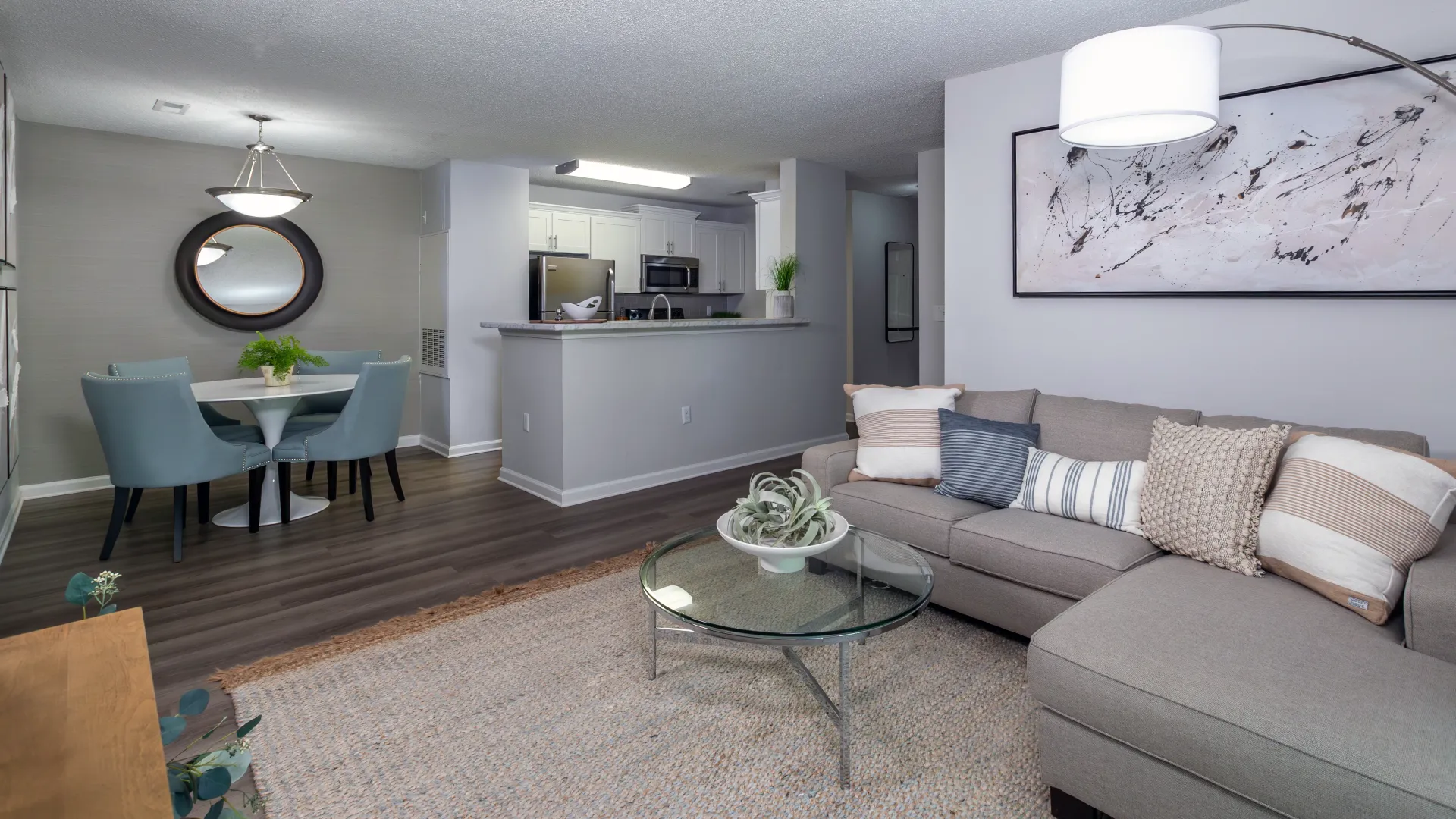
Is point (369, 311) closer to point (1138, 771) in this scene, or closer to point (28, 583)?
point (28, 583)

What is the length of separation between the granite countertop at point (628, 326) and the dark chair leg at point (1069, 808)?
11.1 feet

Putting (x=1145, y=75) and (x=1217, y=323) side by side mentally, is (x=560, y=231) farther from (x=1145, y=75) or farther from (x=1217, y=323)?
(x=1145, y=75)

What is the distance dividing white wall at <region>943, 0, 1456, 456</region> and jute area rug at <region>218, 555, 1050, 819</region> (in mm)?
1465

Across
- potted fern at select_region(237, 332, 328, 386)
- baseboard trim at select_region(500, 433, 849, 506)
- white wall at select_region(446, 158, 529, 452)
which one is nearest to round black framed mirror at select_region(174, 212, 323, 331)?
white wall at select_region(446, 158, 529, 452)

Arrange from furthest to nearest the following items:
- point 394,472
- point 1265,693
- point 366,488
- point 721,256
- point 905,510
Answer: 1. point 721,256
2. point 394,472
3. point 366,488
4. point 905,510
5. point 1265,693

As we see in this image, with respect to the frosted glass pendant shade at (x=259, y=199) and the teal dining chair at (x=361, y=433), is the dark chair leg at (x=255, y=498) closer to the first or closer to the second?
the teal dining chair at (x=361, y=433)

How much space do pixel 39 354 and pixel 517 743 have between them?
473 cm

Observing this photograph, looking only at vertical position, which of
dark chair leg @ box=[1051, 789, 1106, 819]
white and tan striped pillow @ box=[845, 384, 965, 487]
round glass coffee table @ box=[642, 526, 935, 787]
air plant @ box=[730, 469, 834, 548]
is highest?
white and tan striped pillow @ box=[845, 384, 965, 487]

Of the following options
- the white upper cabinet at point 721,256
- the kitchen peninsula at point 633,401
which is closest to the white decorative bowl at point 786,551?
the kitchen peninsula at point 633,401

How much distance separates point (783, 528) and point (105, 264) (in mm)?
5092

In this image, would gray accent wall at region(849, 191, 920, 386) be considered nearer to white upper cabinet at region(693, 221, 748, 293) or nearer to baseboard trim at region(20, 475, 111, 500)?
white upper cabinet at region(693, 221, 748, 293)

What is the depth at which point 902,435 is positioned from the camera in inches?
123

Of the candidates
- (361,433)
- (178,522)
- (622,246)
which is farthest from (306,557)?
(622,246)

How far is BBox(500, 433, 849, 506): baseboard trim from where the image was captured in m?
4.54
